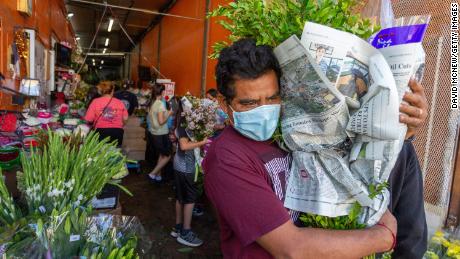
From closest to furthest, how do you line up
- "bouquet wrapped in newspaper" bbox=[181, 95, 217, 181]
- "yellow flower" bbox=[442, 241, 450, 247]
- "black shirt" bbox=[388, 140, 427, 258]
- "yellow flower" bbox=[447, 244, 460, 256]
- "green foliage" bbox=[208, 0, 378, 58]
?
"green foliage" bbox=[208, 0, 378, 58], "black shirt" bbox=[388, 140, 427, 258], "yellow flower" bbox=[447, 244, 460, 256], "yellow flower" bbox=[442, 241, 450, 247], "bouquet wrapped in newspaper" bbox=[181, 95, 217, 181]

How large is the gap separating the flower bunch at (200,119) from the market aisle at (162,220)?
1.33 metres

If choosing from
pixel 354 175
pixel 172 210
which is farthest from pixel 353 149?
pixel 172 210

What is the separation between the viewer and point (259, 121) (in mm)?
1152

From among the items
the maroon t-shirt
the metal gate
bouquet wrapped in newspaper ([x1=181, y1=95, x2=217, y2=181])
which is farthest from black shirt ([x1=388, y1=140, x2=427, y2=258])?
bouquet wrapped in newspaper ([x1=181, y1=95, x2=217, y2=181])

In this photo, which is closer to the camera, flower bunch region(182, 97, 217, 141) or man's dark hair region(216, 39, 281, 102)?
man's dark hair region(216, 39, 281, 102)

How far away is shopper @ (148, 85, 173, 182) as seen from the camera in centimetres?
630

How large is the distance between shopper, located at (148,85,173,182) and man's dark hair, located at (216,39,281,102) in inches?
206

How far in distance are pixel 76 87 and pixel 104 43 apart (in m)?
15.4

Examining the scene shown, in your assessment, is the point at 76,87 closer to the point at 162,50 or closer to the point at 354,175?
the point at 162,50

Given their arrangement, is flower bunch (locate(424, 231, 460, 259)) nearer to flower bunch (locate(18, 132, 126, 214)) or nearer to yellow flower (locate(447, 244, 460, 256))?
yellow flower (locate(447, 244, 460, 256))

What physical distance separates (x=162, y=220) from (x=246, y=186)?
13.3 ft

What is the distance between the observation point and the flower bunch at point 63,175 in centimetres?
167

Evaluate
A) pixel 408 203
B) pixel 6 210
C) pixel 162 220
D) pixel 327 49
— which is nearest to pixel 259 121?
pixel 327 49

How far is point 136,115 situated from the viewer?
9258 mm
